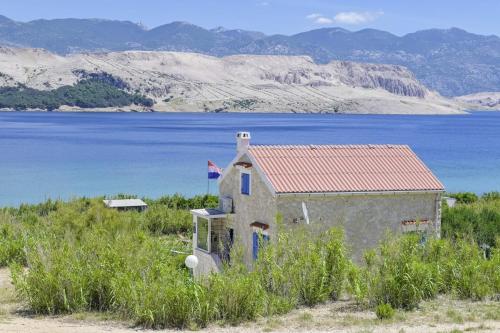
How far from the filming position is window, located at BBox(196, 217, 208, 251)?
23781 mm

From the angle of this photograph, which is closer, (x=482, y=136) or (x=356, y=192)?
(x=356, y=192)

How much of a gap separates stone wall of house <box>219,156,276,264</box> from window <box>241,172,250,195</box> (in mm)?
134

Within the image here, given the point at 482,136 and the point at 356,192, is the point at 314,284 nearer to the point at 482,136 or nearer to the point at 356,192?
the point at 356,192

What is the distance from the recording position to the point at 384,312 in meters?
14.2

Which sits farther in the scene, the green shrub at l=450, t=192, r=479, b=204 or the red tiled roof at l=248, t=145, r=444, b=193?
the green shrub at l=450, t=192, r=479, b=204

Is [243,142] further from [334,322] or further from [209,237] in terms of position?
[334,322]

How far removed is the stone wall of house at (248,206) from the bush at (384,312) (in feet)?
22.0

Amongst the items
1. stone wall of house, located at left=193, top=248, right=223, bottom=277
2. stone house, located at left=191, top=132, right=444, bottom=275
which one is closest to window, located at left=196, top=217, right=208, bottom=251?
stone house, located at left=191, top=132, right=444, bottom=275

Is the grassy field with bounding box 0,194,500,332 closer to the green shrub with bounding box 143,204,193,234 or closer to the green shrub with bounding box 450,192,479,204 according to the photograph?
the green shrub with bounding box 143,204,193,234

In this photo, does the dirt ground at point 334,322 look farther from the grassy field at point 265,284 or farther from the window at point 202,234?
the window at point 202,234

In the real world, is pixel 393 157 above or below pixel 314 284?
above

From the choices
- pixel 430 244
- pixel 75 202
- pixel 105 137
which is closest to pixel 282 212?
pixel 430 244

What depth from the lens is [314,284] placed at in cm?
1597

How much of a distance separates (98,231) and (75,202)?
15.5 m
